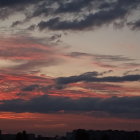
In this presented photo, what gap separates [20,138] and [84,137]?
21866mm

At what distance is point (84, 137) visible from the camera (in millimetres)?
152500

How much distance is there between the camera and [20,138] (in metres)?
154
